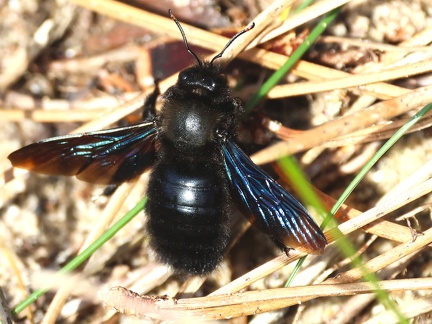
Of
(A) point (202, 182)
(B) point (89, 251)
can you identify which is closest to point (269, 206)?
(A) point (202, 182)

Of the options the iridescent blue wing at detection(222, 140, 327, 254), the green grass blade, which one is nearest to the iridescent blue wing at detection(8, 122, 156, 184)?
the green grass blade

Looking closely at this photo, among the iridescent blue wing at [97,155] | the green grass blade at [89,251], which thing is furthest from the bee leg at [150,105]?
the green grass blade at [89,251]

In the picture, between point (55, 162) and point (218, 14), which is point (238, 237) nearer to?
point (55, 162)

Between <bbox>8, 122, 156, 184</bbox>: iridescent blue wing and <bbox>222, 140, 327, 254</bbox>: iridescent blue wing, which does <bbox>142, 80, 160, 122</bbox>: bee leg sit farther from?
<bbox>222, 140, 327, 254</bbox>: iridescent blue wing

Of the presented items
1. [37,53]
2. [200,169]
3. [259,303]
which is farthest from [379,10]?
[37,53]

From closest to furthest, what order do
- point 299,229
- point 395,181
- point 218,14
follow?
point 299,229 → point 395,181 → point 218,14

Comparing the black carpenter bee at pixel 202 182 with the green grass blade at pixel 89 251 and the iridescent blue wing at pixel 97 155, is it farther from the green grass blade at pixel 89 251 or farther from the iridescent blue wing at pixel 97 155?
the green grass blade at pixel 89 251

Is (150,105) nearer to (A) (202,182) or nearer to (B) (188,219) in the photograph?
(A) (202,182)
